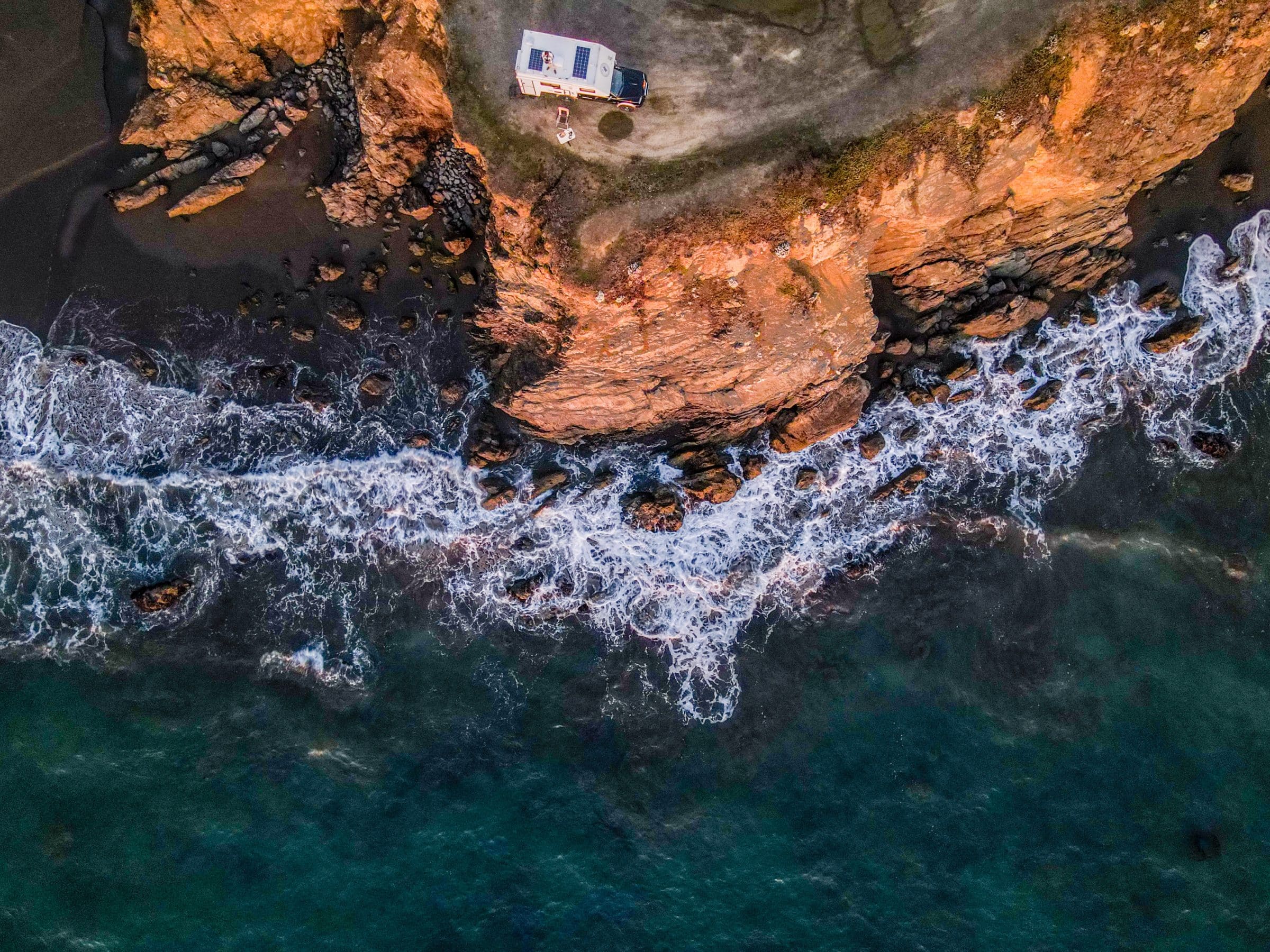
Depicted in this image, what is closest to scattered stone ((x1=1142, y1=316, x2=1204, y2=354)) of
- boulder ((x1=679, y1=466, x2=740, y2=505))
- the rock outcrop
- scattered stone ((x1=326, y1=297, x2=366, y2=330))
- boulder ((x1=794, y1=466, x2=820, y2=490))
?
the rock outcrop

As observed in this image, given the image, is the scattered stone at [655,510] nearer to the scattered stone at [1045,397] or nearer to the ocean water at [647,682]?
the ocean water at [647,682]

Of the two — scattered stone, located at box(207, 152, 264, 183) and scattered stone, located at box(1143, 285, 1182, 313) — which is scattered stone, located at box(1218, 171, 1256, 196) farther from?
scattered stone, located at box(207, 152, 264, 183)

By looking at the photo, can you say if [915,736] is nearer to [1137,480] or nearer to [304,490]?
[1137,480]

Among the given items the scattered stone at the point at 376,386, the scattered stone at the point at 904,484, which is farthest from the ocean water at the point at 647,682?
the scattered stone at the point at 376,386

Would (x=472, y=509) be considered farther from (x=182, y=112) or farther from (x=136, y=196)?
(x=182, y=112)

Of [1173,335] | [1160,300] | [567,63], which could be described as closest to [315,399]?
[567,63]

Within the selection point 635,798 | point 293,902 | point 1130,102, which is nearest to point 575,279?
point 1130,102
